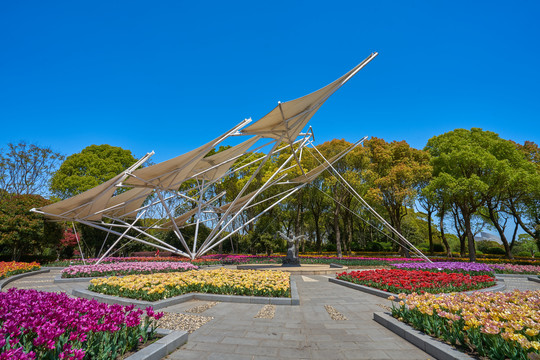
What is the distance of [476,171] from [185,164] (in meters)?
23.3

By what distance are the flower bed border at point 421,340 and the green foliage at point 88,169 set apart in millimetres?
30391

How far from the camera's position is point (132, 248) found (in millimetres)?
31500

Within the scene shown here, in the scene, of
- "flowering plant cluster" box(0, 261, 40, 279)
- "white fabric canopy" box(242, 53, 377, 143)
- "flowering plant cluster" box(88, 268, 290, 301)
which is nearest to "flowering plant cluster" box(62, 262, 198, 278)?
"flowering plant cluster" box(0, 261, 40, 279)

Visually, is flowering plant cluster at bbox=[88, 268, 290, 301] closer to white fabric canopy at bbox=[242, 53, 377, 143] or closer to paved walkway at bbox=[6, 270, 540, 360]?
paved walkway at bbox=[6, 270, 540, 360]

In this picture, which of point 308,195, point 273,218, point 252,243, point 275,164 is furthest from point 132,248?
point 308,195

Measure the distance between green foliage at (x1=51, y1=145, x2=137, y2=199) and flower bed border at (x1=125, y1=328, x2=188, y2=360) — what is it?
2880 cm

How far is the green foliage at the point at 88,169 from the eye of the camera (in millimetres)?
28719

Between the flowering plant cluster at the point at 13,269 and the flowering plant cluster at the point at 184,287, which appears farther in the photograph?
the flowering plant cluster at the point at 13,269

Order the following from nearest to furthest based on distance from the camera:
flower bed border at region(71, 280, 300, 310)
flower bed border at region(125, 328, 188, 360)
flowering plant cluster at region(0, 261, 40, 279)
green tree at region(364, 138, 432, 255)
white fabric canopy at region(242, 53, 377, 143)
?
flower bed border at region(125, 328, 188, 360), flower bed border at region(71, 280, 300, 310), white fabric canopy at region(242, 53, 377, 143), flowering plant cluster at region(0, 261, 40, 279), green tree at region(364, 138, 432, 255)

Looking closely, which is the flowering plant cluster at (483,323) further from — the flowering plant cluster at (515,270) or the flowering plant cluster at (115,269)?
the flowering plant cluster at (515,270)

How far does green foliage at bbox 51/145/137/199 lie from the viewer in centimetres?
2872

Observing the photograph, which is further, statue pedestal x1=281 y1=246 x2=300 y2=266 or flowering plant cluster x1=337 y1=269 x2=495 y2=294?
statue pedestal x1=281 y1=246 x2=300 y2=266

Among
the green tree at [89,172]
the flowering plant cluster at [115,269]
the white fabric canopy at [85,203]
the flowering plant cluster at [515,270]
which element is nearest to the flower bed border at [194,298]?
the flowering plant cluster at [115,269]

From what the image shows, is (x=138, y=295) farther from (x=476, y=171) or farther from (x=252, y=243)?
(x=476, y=171)
